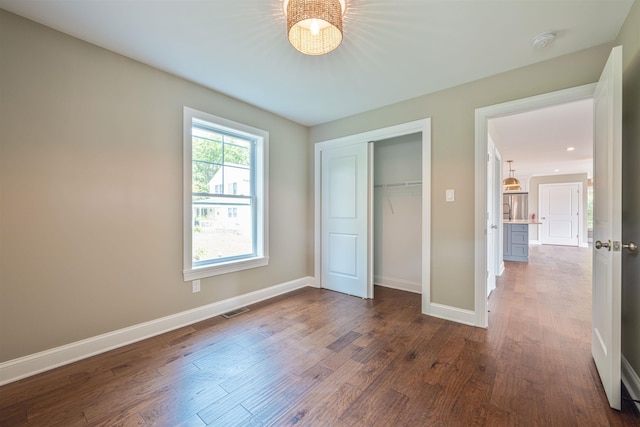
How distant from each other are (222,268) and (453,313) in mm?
2588

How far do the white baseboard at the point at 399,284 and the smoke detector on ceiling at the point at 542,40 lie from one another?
2886 millimetres

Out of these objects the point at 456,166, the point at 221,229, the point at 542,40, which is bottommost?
the point at 221,229

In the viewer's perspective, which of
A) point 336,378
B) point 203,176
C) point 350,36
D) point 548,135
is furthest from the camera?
point 548,135

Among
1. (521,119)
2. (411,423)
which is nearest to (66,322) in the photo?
(411,423)

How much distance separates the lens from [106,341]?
219 cm

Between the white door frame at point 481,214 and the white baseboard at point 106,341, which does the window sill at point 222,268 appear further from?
the white door frame at point 481,214

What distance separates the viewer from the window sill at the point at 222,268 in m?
2.72

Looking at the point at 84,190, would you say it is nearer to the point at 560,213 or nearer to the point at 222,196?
the point at 222,196

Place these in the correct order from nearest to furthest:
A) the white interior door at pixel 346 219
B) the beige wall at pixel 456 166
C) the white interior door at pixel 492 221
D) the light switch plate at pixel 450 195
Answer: the beige wall at pixel 456 166 → the light switch plate at pixel 450 195 → the white interior door at pixel 346 219 → the white interior door at pixel 492 221

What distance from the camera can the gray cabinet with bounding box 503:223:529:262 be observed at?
19.6 feet

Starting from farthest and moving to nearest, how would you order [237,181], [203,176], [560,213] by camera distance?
[560,213]
[237,181]
[203,176]

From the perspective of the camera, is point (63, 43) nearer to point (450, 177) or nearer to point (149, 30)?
point (149, 30)

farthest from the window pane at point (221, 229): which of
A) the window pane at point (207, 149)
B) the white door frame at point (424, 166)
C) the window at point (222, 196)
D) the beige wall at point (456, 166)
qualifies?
the beige wall at point (456, 166)

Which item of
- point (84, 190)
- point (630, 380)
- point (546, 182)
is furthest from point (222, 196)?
point (546, 182)
